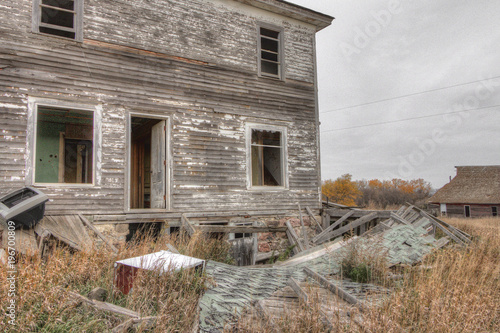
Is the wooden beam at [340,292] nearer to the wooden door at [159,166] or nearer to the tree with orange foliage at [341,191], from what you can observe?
the wooden door at [159,166]

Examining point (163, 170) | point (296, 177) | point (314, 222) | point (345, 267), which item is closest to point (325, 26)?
point (296, 177)

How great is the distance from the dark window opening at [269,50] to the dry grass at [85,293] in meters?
7.32

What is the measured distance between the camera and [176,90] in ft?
29.9

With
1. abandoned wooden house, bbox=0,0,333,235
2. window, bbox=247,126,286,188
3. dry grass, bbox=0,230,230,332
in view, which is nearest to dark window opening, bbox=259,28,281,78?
abandoned wooden house, bbox=0,0,333,235

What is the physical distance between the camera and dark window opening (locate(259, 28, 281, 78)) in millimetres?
10727

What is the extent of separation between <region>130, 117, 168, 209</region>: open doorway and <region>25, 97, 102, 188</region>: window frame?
60.9 inches

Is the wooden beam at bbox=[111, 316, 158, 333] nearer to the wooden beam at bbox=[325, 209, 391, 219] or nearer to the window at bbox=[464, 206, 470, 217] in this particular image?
the wooden beam at bbox=[325, 209, 391, 219]

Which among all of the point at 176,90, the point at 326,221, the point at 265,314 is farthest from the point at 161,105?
the point at 265,314

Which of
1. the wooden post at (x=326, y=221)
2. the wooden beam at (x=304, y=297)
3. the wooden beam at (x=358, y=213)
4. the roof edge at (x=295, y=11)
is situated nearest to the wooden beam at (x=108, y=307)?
the wooden beam at (x=304, y=297)

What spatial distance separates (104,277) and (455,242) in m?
7.99

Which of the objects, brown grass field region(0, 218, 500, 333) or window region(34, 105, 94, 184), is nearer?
brown grass field region(0, 218, 500, 333)

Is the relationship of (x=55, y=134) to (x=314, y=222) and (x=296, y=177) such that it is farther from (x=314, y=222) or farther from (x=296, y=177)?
(x=314, y=222)

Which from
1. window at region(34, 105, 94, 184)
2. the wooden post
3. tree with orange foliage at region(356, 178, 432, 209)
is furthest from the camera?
tree with orange foliage at region(356, 178, 432, 209)

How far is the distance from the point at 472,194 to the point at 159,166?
33.3m
